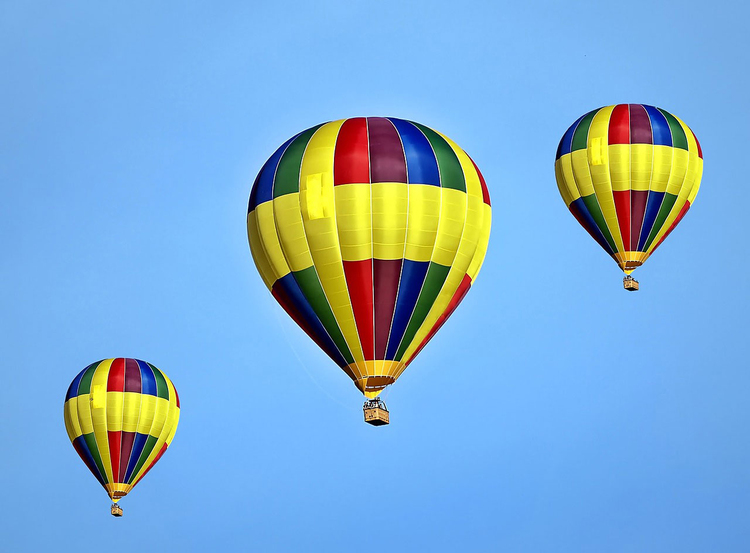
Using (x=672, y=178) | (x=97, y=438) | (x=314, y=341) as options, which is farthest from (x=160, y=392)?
(x=672, y=178)

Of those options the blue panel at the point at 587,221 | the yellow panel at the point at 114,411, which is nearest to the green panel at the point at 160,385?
the yellow panel at the point at 114,411

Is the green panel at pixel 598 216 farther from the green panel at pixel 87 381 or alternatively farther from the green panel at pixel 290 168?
the green panel at pixel 87 381

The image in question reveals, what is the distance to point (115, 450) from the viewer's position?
44844 mm

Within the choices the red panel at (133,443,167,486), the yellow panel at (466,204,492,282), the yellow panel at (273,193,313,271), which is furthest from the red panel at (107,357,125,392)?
the yellow panel at (466,204,492,282)

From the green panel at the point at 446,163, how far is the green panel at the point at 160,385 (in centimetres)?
1456

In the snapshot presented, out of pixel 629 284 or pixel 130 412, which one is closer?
pixel 629 284

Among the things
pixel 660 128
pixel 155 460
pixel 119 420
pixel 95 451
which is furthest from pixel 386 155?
pixel 155 460

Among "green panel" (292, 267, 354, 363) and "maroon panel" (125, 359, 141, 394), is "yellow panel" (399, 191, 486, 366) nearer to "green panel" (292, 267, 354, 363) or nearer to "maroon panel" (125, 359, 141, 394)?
"green panel" (292, 267, 354, 363)

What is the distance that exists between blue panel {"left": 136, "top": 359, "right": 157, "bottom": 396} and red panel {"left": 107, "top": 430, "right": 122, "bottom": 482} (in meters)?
1.57

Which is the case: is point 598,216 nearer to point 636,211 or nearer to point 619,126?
point 636,211

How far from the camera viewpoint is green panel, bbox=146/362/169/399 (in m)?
46.4

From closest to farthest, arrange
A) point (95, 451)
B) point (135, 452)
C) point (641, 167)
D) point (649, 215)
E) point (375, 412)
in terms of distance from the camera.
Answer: point (375, 412)
point (641, 167)
point (649, 215)
point (95, 451)
point (135, 452)

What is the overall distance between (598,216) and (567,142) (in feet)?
9.10

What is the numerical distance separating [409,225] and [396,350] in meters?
2.67
